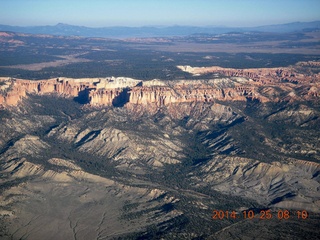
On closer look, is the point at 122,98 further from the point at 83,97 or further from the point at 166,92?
the point at 83,97

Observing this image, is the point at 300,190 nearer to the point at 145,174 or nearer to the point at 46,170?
the point at 145,174

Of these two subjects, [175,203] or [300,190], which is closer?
[175,203]

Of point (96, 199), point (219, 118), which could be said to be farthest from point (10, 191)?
point (219, 118)
